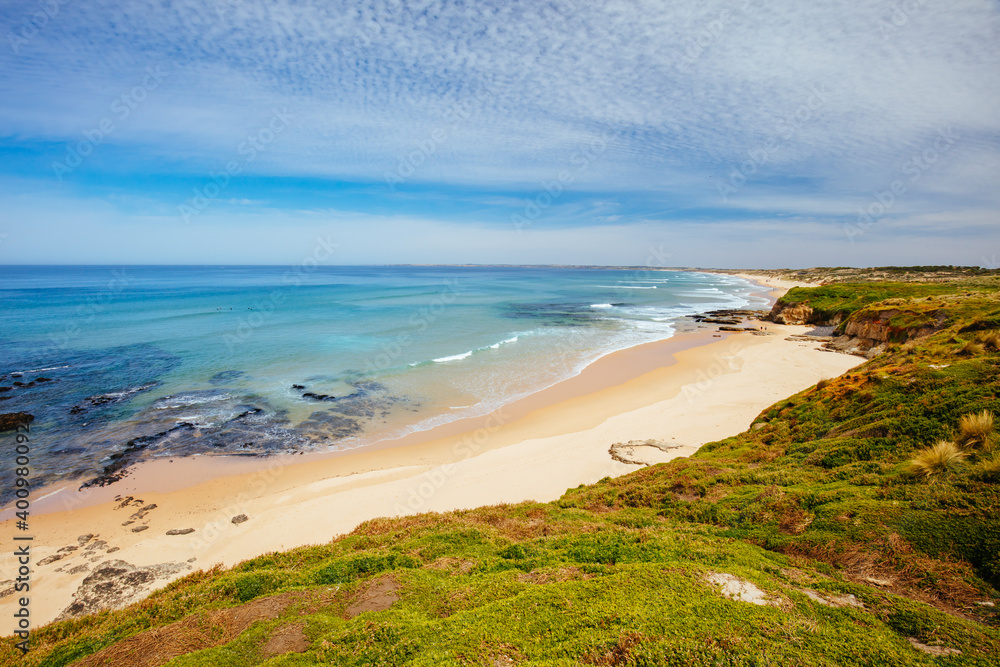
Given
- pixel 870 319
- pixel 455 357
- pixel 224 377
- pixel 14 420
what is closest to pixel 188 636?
pixel 14 420

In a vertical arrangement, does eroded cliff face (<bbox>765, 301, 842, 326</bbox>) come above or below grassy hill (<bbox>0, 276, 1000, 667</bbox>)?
above

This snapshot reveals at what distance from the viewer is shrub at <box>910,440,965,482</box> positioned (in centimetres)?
617

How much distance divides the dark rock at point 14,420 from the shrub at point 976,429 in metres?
31.7

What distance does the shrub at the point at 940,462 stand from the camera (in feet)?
20.2

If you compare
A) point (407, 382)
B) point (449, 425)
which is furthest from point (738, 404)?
point (407, 382)

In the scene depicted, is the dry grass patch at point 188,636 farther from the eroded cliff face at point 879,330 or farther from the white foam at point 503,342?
the white foam at point 503,342

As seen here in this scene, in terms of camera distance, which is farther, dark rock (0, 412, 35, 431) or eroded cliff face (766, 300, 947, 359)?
eroded cliff face (766, 300, 947, 359)

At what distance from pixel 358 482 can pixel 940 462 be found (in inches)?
574

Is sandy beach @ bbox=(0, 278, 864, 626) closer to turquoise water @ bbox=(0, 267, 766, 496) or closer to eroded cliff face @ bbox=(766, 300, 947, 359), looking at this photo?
turquoise water @ bbox=(0, 267, 766, 496)

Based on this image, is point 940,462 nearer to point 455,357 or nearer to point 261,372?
point 455,357

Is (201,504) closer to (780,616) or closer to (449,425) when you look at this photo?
(449,425)

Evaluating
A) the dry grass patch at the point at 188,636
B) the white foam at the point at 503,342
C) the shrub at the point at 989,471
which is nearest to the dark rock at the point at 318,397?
the white foam at the point at 503,342

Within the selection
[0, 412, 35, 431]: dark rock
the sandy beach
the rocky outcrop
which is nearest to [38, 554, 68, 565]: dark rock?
the sandy beach

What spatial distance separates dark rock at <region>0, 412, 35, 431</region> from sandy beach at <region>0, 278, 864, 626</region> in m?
9.00
